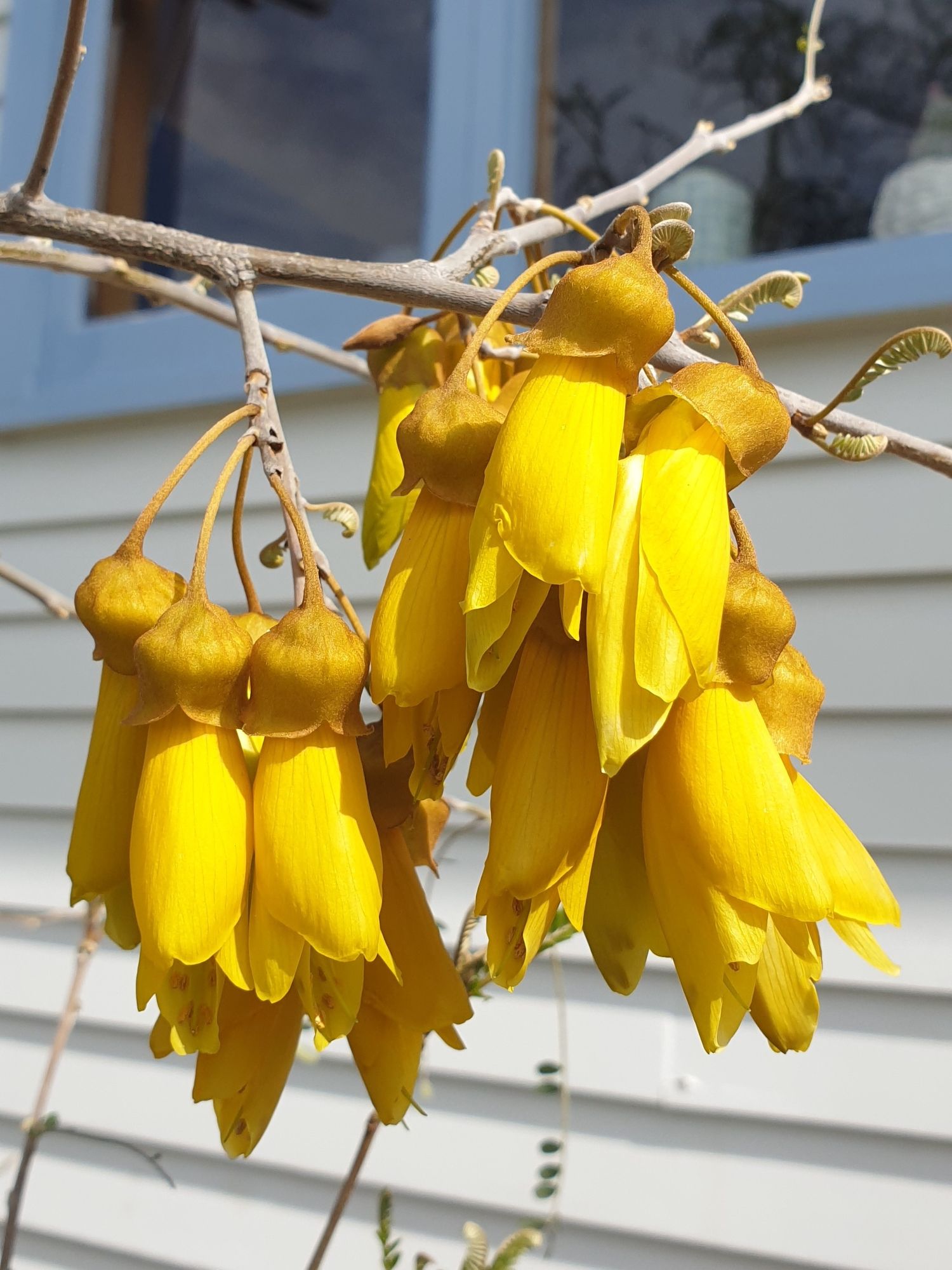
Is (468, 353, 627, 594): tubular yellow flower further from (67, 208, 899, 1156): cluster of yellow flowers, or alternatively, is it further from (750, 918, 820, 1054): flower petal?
(750, 918, 820, 1054): flower petal

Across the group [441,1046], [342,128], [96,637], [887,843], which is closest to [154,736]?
[96,637]

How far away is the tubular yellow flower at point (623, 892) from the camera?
0.37m

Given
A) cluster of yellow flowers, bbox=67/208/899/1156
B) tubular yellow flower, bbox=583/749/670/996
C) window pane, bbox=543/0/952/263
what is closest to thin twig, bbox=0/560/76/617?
cluster of yellow flowers, bbox=67/208/899/1156

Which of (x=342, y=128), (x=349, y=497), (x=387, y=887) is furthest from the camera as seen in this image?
(x=342, y=128)

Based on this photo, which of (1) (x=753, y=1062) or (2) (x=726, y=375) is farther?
(1) (x=753, y=1062)

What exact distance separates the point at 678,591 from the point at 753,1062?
1.19 m

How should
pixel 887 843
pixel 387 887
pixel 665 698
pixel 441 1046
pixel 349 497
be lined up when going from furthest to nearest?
1. pixel 349 497
2. pixel 441 1046
3. pixel 887 843
4. pixel 387 887
5. pixel 665 698

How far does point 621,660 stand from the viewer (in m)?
0.31

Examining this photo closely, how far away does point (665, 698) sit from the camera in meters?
0.30

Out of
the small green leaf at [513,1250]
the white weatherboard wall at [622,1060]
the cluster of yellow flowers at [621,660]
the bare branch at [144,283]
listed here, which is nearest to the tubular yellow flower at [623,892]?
the cluster of yellow flowers at [621,660]

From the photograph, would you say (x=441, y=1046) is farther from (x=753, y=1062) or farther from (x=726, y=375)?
(x=726, y=375)

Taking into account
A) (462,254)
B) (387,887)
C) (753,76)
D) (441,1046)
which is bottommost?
(441,1046)

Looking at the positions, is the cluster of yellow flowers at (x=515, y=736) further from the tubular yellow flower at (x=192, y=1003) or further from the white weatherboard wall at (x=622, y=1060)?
the white weatherboard wall at (x=622, y=1060)

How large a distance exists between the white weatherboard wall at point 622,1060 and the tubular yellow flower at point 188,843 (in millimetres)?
1072
